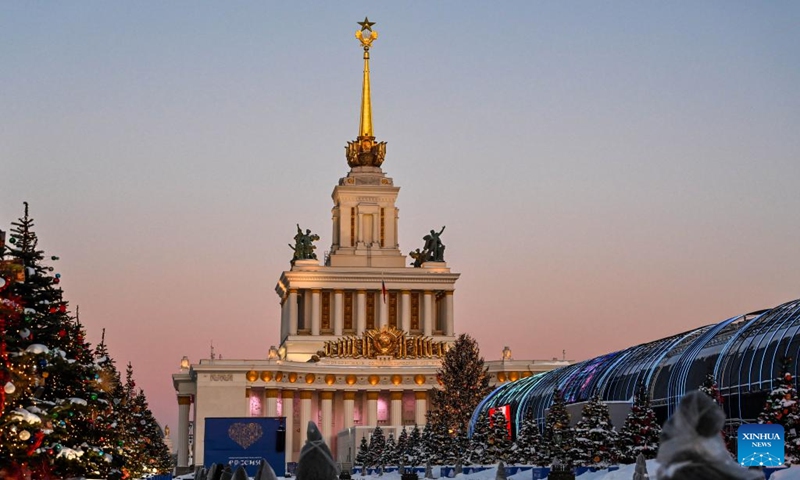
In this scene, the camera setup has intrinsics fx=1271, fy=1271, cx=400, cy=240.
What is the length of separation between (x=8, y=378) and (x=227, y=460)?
11136mm

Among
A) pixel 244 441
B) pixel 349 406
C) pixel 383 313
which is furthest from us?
pixel 383 313

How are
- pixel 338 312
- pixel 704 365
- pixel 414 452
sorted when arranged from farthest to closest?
pixel 338 312
pixel 414 452
pixel 704 365

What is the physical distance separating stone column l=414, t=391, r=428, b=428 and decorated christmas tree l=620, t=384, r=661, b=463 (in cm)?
9045

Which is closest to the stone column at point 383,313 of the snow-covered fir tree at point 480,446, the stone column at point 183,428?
the stone column at point 183,428

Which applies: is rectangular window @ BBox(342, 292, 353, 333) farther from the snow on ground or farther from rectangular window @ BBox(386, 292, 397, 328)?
the snow on ground

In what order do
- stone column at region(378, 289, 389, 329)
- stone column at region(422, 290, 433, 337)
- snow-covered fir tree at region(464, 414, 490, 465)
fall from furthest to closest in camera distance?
stone column at region(422, 290, 433, 337) → stone column at region(378, 289, 389, 329) → snow-covered fir tree at region(464, 414, 490, 465)

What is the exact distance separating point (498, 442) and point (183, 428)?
80.9 meters

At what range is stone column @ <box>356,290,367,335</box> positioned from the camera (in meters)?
151

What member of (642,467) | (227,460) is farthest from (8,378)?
(642,467)

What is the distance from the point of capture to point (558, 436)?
197ft

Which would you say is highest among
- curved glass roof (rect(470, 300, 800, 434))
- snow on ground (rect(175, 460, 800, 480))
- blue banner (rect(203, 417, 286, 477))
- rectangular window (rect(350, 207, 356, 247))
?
rectangular window (rect(350, 207, 356, 247))

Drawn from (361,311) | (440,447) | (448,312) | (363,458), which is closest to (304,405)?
(361,311)

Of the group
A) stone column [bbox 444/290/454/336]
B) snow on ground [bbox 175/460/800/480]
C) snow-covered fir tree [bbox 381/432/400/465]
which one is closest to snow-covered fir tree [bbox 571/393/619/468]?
snow on ground [bbox 175/460/800/480]

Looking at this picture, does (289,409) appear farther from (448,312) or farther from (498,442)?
(498,442)
